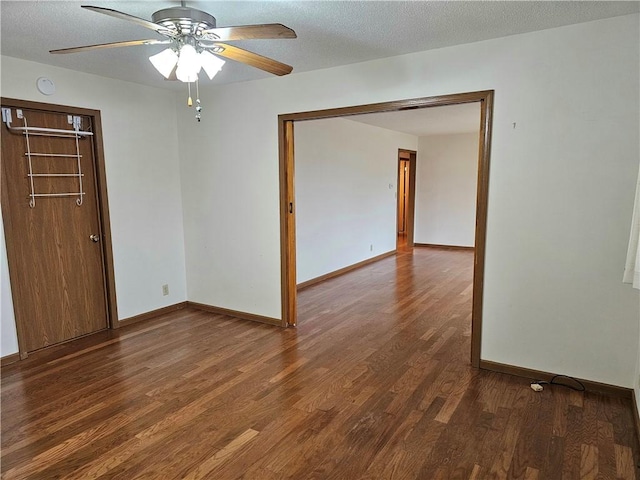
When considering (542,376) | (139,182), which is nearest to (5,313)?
→ (139,182)

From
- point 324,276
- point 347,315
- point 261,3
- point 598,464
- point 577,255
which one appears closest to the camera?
point 598,464

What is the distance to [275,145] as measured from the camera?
3.99m

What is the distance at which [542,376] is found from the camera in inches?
117

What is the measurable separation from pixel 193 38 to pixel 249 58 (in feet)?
1.03

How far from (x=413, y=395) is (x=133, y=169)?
132 inches

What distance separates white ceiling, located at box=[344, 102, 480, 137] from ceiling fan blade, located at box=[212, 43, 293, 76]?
8.66 feet

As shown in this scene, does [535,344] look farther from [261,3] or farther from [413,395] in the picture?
[261,3]

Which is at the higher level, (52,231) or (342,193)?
(342,193)

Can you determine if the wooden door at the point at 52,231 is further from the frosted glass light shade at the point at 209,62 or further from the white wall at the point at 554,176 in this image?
the white wall at the point at 554,176

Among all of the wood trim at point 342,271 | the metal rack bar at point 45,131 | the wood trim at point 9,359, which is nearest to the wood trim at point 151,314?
the wood trim at point 9,359

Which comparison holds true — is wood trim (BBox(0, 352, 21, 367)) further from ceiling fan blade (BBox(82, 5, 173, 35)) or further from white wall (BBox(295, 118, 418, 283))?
white wall (BBox(295, 118, 418, 283))

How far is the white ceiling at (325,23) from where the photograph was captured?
2.29 m

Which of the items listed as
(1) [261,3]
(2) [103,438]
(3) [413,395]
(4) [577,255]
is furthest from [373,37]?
(2) [103,438]

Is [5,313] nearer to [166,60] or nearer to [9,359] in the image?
[9,359]
